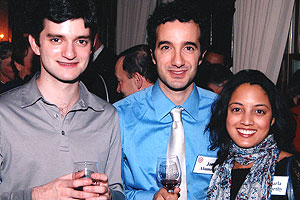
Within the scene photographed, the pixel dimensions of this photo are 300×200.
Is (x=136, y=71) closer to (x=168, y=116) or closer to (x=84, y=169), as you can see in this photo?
(x=168, y=116)

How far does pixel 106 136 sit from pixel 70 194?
507 mm

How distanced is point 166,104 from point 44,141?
32.2 inches

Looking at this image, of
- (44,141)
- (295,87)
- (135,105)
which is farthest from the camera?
(295,87)

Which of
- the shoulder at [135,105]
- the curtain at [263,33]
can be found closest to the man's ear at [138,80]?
the shoulder at [135,105]

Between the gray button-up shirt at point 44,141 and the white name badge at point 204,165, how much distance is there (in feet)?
1.65

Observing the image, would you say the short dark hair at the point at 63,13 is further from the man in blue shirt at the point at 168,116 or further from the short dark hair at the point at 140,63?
the short dark hair at the point at 140,63

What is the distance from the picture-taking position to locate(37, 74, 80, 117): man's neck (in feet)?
6.86

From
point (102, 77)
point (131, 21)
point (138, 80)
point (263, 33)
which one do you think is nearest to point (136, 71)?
point (138, 80)

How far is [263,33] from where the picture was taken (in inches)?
185

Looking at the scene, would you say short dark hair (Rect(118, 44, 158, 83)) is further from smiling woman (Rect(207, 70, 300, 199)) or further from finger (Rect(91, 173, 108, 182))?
finger (Rect(91, 173, 108, 182))

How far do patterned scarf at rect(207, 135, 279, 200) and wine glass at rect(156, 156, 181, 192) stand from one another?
20.4 inches

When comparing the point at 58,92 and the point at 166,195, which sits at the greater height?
the point at 58,92

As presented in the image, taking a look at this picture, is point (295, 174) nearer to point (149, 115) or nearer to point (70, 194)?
point (149, 115)

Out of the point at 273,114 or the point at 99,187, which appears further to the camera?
the point at 273,114
